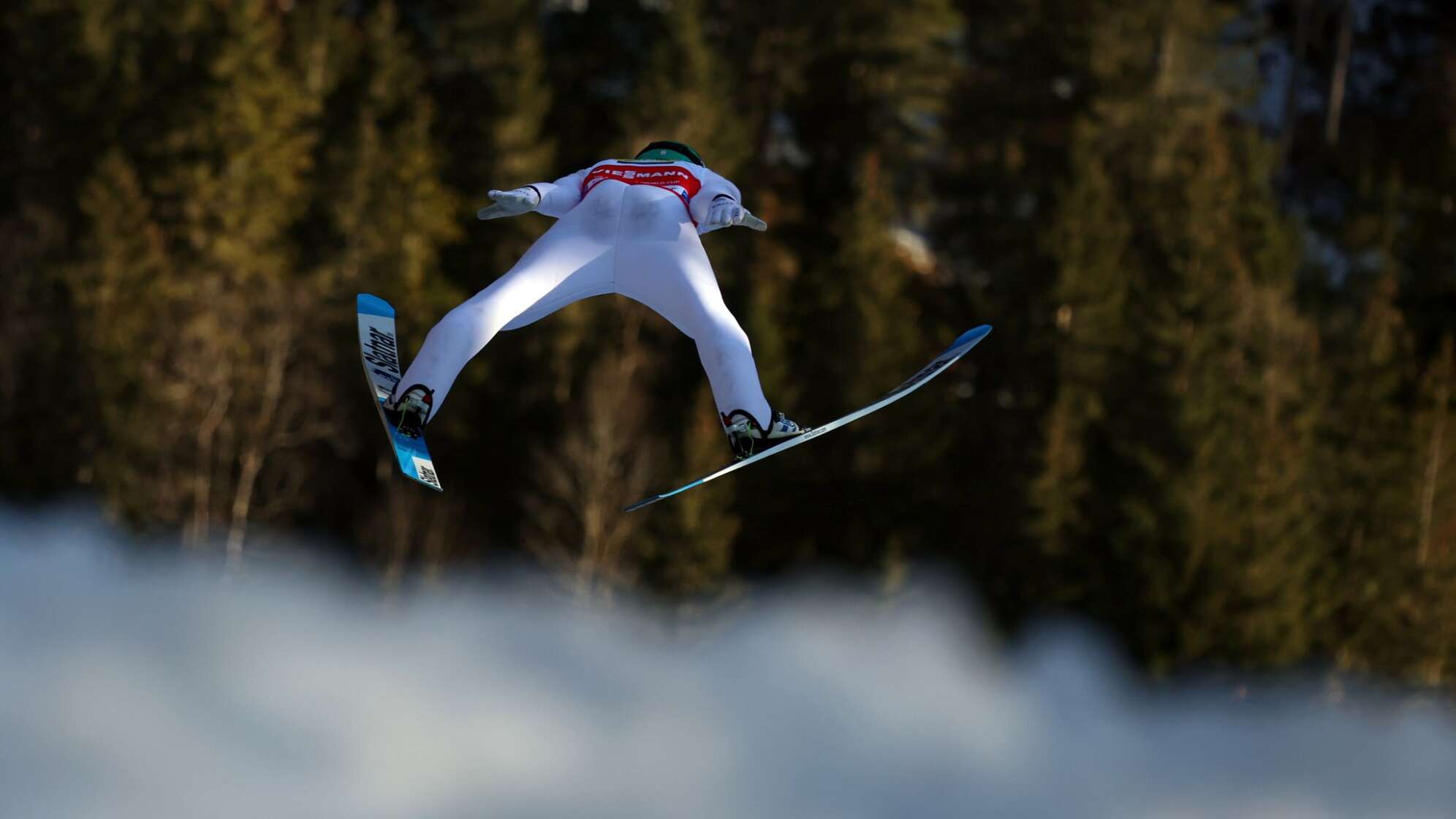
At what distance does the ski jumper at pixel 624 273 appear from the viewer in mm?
13359

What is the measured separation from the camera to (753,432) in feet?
Result: 44.3

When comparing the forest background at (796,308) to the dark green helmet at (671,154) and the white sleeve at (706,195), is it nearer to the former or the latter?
the dark green helmet at (671,154)

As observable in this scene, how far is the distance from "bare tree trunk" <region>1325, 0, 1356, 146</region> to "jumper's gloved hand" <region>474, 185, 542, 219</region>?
192 ft

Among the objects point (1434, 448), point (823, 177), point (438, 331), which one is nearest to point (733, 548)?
point (823, 177)

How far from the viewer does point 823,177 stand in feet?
204

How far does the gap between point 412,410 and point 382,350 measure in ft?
4.43

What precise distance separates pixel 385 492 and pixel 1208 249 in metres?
22.3

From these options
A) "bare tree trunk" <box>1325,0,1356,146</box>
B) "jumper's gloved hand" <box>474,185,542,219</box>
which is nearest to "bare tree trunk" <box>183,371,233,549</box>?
"bare tree trunk" <box>1325,0,1356,146</box>

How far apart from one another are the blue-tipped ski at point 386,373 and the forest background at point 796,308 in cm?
3533

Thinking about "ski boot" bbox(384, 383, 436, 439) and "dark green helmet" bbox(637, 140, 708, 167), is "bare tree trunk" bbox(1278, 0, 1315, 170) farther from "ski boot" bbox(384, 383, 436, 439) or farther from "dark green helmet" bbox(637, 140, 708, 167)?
"ski boot" bbox(384, 383, 436, 439)

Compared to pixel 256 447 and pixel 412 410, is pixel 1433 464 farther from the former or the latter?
pixel 412 410

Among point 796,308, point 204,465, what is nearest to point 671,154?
point 204,465

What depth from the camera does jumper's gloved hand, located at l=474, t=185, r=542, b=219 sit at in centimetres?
1342

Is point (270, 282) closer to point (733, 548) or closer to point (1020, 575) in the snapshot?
point (733, 548)
